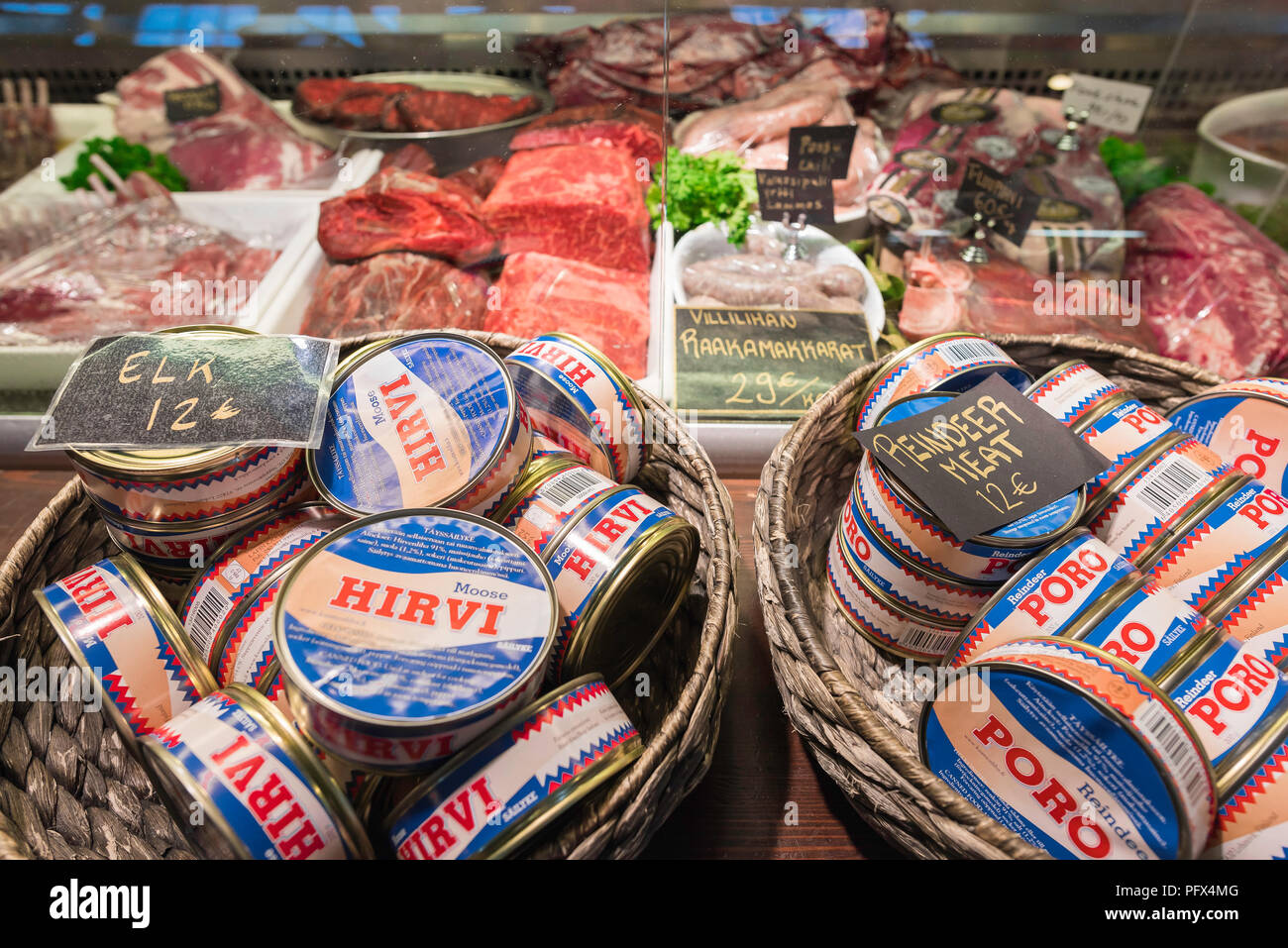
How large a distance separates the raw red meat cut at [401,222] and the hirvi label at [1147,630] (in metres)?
2.03

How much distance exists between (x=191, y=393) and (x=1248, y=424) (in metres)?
1.80

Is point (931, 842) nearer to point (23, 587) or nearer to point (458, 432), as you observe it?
point (458, 432)

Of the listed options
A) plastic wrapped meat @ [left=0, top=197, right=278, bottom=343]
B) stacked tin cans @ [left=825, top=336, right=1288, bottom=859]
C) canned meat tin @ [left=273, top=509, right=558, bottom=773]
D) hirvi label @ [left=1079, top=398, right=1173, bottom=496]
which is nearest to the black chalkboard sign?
stacked tin cans @ [left=825, top=336, right=1288, bottom=859]

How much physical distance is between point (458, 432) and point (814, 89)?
244 cm

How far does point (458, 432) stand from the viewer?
1.19 metres

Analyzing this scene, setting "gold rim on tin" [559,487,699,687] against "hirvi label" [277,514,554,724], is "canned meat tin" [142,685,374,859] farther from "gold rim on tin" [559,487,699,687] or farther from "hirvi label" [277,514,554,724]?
"gold rim on tin" [559,487,699,687]

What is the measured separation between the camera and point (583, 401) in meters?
1.34

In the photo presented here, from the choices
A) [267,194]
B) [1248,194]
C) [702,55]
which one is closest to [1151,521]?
[1248,194]

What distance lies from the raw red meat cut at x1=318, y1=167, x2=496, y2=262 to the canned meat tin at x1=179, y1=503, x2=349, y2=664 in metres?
1.40

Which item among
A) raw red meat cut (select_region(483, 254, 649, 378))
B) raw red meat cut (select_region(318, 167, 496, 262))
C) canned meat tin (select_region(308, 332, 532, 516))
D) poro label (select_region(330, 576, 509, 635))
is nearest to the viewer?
poro label (select_region(330, 576, 509, 635))

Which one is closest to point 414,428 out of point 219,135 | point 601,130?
point 601,130

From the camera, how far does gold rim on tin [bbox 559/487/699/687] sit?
106 cm

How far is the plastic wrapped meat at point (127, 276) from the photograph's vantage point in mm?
2217

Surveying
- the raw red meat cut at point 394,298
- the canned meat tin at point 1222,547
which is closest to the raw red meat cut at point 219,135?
the raw red meat cut at point 394,298
